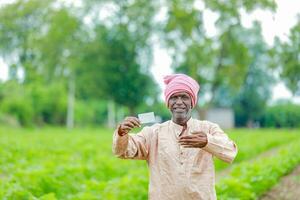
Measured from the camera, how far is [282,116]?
66938 millimetres

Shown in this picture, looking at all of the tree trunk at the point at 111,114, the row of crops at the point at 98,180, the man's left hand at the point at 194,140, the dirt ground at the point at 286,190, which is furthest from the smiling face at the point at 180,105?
the tree trunk at the point at 111,114

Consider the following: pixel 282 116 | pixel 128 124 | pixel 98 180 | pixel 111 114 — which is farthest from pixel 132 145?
pixel 111 114

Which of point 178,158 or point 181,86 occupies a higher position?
point 181,86

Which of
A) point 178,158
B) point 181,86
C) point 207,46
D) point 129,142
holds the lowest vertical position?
point 178,158

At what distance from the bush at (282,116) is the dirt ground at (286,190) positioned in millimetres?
54910

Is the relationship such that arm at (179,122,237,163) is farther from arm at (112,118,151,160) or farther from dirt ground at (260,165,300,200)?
dirt ground at (260,165,300,200)

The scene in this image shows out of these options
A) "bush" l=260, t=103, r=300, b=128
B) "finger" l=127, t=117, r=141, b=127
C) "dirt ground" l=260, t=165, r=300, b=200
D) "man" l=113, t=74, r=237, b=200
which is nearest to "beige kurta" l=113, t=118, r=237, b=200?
"man" l=113, t=74, r=237, b=200

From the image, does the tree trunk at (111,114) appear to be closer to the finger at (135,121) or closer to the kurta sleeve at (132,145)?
the kurta sleeve at (132,145)

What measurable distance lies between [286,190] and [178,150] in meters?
Result: 7.32

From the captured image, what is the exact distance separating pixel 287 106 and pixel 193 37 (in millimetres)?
32914

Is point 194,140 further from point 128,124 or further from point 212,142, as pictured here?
point 128,124

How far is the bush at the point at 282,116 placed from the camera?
66312 mm

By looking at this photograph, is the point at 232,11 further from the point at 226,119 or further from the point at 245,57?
the point at 226,119

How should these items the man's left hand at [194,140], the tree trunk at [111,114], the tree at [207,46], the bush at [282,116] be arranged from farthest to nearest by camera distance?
the tree trunk at [111,114] → the bush at [282,116] → the tree at [207,46] → the man's left hand at [194,140]
